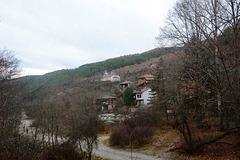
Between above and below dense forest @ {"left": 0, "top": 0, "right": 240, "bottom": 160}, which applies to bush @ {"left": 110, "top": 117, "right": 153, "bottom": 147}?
below

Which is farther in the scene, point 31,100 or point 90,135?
point 31,100

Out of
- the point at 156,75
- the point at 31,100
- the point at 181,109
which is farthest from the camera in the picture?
the point at 156,75

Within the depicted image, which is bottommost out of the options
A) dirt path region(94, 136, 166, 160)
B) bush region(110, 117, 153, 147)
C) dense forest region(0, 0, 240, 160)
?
dirt path region(94, 136, 166, 160)

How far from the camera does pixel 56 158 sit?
9203 mm

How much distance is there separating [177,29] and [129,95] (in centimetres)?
2833

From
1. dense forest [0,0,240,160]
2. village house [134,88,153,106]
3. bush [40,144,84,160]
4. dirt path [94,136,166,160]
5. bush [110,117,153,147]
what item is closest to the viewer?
dense forest [0,0,240,160]

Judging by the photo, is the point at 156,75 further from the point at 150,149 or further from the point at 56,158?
the point at 56,158

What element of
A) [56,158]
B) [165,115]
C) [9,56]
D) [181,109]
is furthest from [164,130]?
[9,56]

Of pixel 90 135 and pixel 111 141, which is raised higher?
pixel 90 135

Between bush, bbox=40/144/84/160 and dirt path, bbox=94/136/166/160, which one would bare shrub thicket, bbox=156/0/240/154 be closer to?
dirt path, bbox=94/136/166/160

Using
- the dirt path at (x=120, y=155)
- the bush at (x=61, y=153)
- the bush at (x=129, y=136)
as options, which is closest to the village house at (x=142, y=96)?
the bush at (x=129, y=136)

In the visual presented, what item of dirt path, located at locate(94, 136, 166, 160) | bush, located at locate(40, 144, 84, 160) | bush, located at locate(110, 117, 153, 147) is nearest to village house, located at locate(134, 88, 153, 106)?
bush, located at locate(110, 117, 153, 147)

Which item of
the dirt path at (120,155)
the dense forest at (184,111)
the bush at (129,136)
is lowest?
the dirt path at (120,155)

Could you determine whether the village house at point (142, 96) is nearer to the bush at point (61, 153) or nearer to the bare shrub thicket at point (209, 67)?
the bare shrub thicket at point (209, 67)
